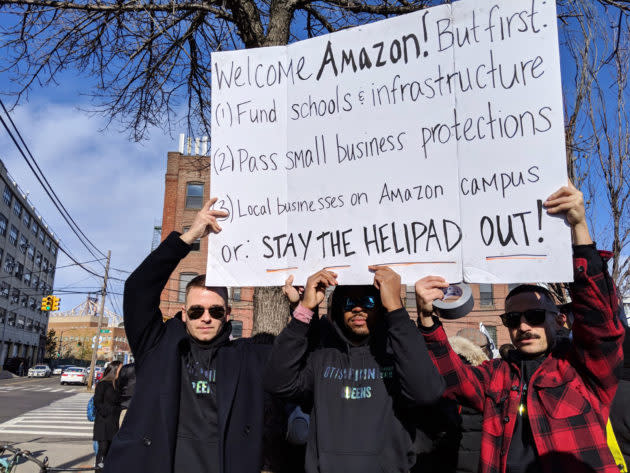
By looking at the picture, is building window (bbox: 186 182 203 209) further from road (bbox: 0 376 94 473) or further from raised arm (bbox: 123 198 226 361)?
raised arm (bbox: 123 198 226 361)

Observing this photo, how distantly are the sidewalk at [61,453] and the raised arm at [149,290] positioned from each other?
7.53m

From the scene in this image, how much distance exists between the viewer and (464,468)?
2.95 meters

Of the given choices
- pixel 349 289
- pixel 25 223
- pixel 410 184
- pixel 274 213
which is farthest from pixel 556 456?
pixel 25 223

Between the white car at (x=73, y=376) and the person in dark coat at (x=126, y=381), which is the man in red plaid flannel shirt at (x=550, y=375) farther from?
the white car at (x=73, y=376)

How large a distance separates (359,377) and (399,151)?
1070 mm

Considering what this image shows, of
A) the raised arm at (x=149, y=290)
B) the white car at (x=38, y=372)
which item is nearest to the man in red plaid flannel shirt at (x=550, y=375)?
the raised arm at (x=149, y=290)

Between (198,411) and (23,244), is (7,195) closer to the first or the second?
(23,244)

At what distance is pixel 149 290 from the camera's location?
245 centimetres

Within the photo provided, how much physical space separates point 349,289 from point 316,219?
380mm

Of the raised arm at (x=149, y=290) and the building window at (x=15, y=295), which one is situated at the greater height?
the building window at (x=15, y=295)

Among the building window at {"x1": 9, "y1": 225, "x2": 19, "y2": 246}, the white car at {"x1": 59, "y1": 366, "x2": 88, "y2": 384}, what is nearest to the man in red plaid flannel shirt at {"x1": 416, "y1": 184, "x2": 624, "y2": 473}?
the white car at {"x1": 59, "y1": 366, "x2": 88, "y2": 384}

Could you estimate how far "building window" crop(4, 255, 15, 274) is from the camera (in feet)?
180

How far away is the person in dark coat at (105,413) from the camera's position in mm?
6816

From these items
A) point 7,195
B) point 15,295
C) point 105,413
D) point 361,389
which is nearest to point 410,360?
point 361,389
